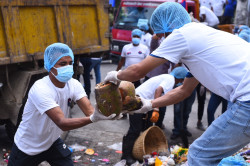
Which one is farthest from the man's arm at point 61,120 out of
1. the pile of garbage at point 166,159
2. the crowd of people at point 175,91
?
the pile of garbage at point 166,159

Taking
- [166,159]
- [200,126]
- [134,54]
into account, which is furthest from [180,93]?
[134,54]

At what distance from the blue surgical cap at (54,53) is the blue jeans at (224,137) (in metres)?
1.56

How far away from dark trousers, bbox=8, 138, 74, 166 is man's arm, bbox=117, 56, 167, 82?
1.07 meters

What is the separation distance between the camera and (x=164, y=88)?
17.9 feet

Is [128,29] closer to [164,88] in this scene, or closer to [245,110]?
[164,88]

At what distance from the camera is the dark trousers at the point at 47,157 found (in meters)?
3.48

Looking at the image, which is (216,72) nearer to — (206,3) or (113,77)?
(113,77)

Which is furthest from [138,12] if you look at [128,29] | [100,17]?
[100,17]

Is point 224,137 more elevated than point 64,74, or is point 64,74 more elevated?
point 64,74

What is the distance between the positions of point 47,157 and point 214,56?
1889mm

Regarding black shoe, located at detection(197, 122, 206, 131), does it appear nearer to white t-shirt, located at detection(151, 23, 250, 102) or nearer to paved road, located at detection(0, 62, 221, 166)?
paved road, located at detection(0, 62, 221, 166)

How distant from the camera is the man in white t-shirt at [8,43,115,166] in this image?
3.33 m

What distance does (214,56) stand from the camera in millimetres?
2789

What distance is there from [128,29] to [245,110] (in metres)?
9.50
